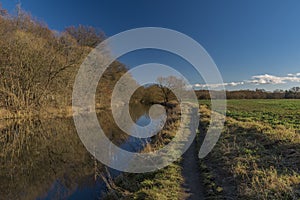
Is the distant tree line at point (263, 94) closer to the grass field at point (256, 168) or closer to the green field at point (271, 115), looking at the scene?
the green field at point (271, 115)

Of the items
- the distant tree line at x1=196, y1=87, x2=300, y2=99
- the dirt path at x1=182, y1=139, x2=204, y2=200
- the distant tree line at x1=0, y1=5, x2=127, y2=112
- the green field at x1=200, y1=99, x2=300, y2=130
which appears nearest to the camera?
the dirt path at x1=182, y1=139, x2=204, y2=200

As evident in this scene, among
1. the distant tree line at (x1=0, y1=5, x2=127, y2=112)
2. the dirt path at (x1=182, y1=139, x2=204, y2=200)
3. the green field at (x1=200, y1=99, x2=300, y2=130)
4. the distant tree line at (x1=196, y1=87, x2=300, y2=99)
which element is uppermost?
the distant tree line at (x1=0, y1=5, x2=127, y2=112)

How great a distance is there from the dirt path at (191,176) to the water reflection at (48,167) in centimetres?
311

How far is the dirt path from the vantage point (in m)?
7.11

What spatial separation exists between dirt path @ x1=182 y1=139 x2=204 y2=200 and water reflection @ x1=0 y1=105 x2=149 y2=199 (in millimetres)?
3111

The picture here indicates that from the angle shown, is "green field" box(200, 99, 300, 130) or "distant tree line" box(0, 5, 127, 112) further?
"distant tree line" box(0, 5, 127, 112)

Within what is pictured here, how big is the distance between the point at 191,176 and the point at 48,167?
266 inches

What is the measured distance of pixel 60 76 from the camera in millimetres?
31328

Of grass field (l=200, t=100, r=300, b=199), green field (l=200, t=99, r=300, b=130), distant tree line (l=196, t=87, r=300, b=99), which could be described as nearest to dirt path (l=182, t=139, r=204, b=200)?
grass field (l=200, t=100, r=300, b=199)

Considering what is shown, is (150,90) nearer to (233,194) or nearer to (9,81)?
(9,81)

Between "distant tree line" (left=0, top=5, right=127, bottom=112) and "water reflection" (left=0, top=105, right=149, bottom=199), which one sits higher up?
"distant tree line" (left=0, top=5, right=127, bottom=112)

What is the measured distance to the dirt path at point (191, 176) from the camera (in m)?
7.11

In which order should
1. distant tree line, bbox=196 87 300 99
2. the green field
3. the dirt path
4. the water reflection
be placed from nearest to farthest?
the dirt path → the water reflection → the green field → distant tree line, bbox=196 87 300 99

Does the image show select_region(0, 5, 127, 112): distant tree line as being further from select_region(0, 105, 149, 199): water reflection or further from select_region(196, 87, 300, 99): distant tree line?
select_region(196, 87, 300, 99): distant tree line
